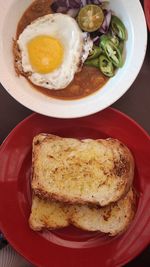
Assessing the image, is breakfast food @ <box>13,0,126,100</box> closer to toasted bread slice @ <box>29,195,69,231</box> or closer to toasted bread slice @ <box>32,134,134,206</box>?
toasted bread slice @ <box>32,134,134,206</box>

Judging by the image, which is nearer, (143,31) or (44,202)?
(143,31)

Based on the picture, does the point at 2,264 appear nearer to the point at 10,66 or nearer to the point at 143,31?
the point at 10,66

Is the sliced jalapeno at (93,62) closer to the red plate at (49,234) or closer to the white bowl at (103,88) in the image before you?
the white bowl at (103,88)

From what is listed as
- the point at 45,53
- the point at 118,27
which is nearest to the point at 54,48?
the point at 45,53

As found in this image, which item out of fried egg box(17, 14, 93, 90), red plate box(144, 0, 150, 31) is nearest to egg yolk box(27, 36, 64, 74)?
fried egg box(17, 14, 93, 90)

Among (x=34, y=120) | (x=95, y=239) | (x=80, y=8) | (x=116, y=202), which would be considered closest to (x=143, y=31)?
(x=80, y=8)
